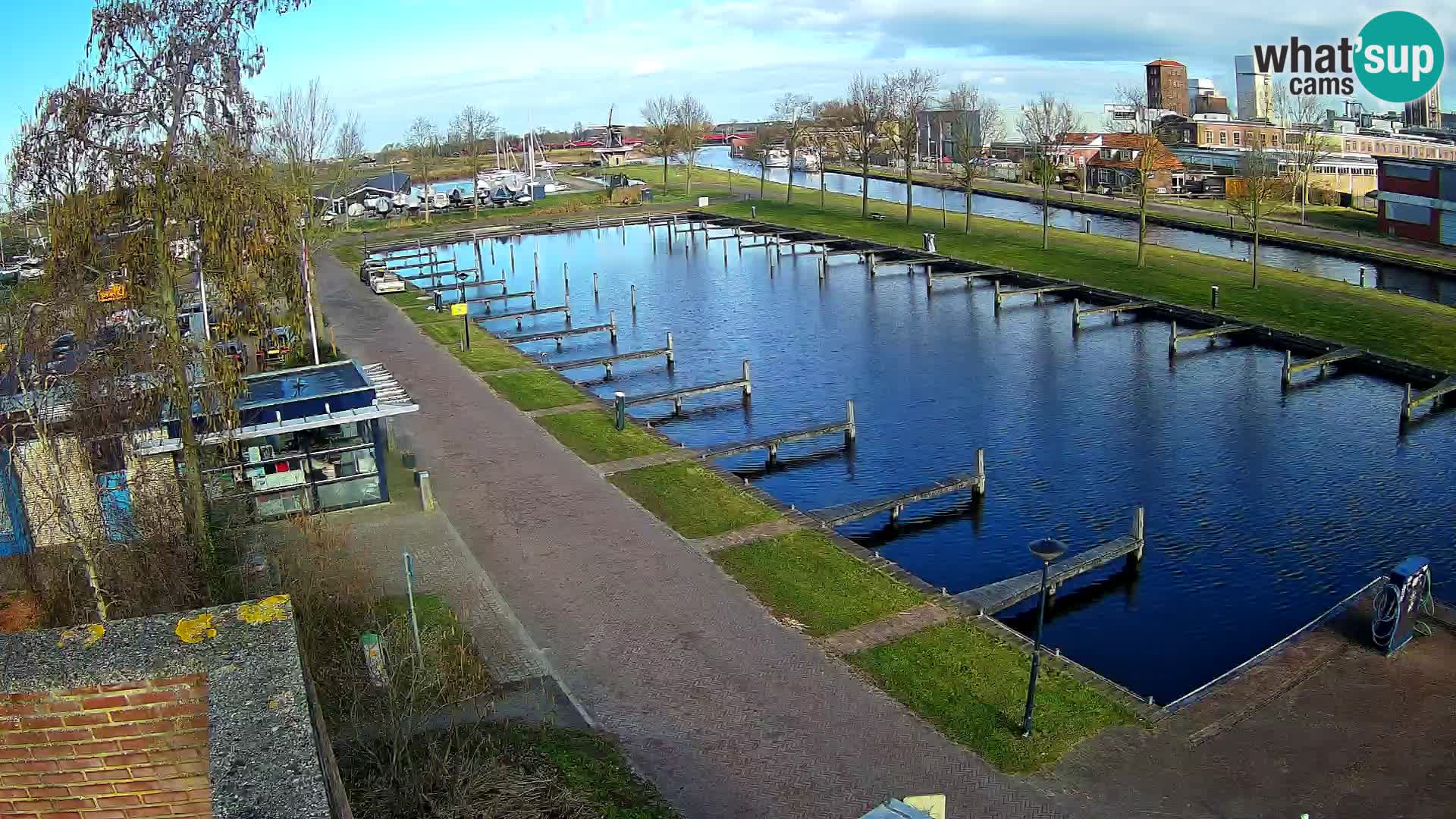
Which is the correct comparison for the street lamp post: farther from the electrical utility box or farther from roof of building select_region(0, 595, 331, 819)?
roof of building select_region(0, 595, 331, 819)

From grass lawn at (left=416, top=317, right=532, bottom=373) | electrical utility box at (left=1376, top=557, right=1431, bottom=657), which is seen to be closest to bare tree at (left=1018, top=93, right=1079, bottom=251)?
grass lawn at (left=416, top=317, right=532, bottom=373)

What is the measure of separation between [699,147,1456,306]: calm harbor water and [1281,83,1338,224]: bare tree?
729cm

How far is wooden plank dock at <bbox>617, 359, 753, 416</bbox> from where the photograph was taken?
35.0 metres

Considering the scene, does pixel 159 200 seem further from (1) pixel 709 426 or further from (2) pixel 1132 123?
(2) pixel 1132 123

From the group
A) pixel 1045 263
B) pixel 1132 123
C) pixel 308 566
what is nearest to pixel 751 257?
pixel 1045 263

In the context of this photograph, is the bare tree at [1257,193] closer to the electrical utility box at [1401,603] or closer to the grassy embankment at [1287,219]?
the grassy embankment at [1287,219]

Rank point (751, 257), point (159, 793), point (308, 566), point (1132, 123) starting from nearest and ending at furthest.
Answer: point (159, 793) < point (308, 566) < point (751, 257) < point (1132, 123)

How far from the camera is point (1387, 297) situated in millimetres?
45000

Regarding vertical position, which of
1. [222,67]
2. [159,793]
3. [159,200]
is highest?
[222,67]

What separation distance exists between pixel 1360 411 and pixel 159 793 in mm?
33872

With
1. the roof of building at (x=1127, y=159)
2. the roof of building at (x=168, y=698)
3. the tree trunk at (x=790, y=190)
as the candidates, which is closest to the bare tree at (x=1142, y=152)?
the roof of building at (x=1127, y=159)

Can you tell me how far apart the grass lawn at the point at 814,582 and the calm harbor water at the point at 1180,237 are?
121ft

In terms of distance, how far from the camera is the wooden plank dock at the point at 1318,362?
36250 millimetres

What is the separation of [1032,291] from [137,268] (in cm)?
3889
